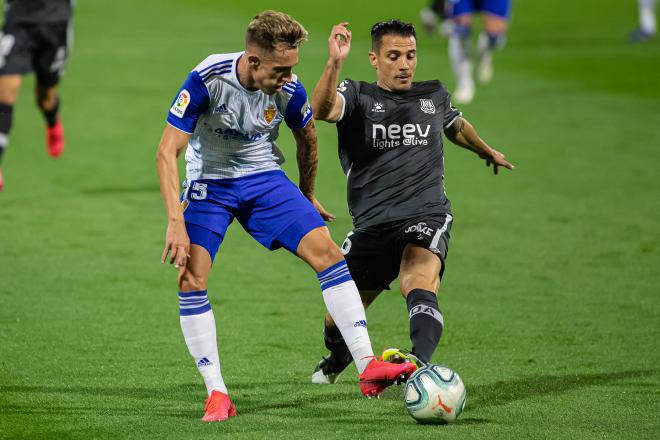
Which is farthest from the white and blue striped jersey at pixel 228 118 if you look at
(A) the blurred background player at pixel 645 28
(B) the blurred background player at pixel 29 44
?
(A) the blurred background player at pixel 645 28

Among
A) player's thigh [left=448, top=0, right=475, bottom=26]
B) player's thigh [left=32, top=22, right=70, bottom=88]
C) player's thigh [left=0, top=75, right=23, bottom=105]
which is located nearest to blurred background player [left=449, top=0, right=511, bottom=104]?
player's thigh [left=448, top=0, right=475, bottom=26]

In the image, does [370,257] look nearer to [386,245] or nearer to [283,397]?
[386,245]

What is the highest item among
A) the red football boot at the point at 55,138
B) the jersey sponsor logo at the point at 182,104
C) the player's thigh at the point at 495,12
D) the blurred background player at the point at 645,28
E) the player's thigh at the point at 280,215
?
the jersey sponsor logo at the point at 182,104

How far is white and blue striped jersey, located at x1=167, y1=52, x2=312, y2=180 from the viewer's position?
19.8 ft

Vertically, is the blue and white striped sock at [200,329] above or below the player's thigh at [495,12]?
above

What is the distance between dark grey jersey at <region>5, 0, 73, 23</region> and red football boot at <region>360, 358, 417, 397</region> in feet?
20.9

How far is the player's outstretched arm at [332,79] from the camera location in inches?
242

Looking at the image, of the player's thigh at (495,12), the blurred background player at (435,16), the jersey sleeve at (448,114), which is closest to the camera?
the jersey sleeve at (448,114)

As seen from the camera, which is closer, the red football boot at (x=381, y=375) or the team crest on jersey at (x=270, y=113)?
the red football boot at (x=381, y=375)

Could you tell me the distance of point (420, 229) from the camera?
674cm

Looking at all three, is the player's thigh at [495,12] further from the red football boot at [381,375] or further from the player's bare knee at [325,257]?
the red football boot at [381,375]

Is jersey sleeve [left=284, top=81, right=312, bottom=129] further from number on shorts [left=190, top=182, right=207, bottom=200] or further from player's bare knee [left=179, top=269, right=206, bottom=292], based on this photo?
player's bare knee [left=179, top=269, right=206, bottom=292]

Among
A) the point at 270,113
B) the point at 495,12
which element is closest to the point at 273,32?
the point at 270,113

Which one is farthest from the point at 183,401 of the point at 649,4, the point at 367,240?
the point at 649,4
